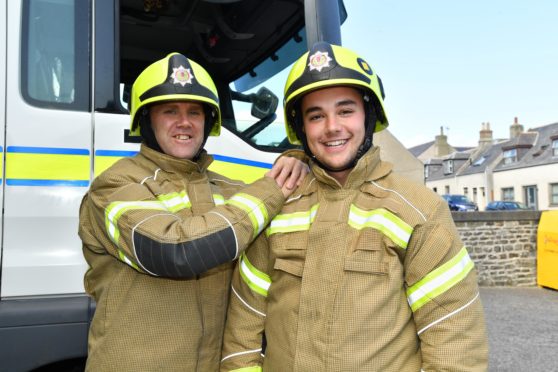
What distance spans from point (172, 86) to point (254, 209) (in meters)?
0.63

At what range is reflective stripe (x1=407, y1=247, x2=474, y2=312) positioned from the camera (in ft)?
4.92

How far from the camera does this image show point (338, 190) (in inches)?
67.1

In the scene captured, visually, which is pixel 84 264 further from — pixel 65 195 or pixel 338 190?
pixel 338 190

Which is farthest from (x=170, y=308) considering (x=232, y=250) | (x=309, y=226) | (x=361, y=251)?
(x=361, y=251)

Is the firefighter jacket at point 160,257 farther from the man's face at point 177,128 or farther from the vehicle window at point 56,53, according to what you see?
the vehicle window at point 56,53

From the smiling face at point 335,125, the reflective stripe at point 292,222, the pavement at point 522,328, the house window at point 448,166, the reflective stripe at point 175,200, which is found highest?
the house window at point 448,166

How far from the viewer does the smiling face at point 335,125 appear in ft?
5.79

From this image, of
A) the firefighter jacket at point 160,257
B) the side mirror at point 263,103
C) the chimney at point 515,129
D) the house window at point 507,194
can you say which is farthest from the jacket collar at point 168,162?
the chimney at point 515,129

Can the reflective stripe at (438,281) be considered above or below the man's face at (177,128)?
below

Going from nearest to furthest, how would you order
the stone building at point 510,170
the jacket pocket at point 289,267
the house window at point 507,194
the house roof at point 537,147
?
the jacket pocket at point 289,267, the stone building at point 510,170, the house roof at point 537,147, the house window at point 507,194

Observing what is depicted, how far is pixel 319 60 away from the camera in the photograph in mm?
1773

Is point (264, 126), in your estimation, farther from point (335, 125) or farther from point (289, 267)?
point (289, 267)

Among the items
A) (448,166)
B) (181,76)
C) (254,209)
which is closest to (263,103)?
(181,76)

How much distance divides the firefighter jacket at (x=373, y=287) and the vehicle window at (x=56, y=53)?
132 centimetres
